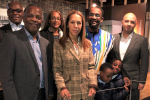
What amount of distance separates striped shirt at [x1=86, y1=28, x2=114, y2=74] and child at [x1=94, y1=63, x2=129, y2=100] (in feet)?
0.68

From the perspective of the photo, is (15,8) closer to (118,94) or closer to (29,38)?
(29,38)

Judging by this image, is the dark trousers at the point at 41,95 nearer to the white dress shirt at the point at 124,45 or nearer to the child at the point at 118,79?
the child at the point at 118,79

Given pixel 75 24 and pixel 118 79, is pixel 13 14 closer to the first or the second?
pixel 75 24

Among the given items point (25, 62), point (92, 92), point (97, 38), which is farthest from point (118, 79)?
point (25, 62)

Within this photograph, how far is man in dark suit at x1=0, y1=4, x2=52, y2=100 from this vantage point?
1490 mm

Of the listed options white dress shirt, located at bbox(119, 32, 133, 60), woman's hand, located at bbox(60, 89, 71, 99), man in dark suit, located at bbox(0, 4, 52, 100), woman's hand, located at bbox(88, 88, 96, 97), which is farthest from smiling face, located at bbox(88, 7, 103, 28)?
woman's hand, located at bbox(60, 89, 71, 99)

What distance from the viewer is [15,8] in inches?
98.3

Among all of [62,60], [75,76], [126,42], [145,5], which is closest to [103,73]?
[75,76]

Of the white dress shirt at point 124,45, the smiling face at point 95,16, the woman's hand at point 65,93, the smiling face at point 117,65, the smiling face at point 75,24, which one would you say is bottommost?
the woman's hand at point 65,93

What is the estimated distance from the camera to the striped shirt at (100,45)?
2.28 metres

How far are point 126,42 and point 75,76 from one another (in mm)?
1314

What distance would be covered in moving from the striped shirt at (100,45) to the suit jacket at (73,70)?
0.49m

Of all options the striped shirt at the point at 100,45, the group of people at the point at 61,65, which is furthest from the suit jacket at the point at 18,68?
the striped shirt at the point at 100,45

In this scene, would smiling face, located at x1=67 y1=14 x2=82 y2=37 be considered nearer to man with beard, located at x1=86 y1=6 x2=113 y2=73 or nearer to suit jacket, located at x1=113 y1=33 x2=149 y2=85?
man with beard, located at x1=86 y1=6 x2=113 y2=73
